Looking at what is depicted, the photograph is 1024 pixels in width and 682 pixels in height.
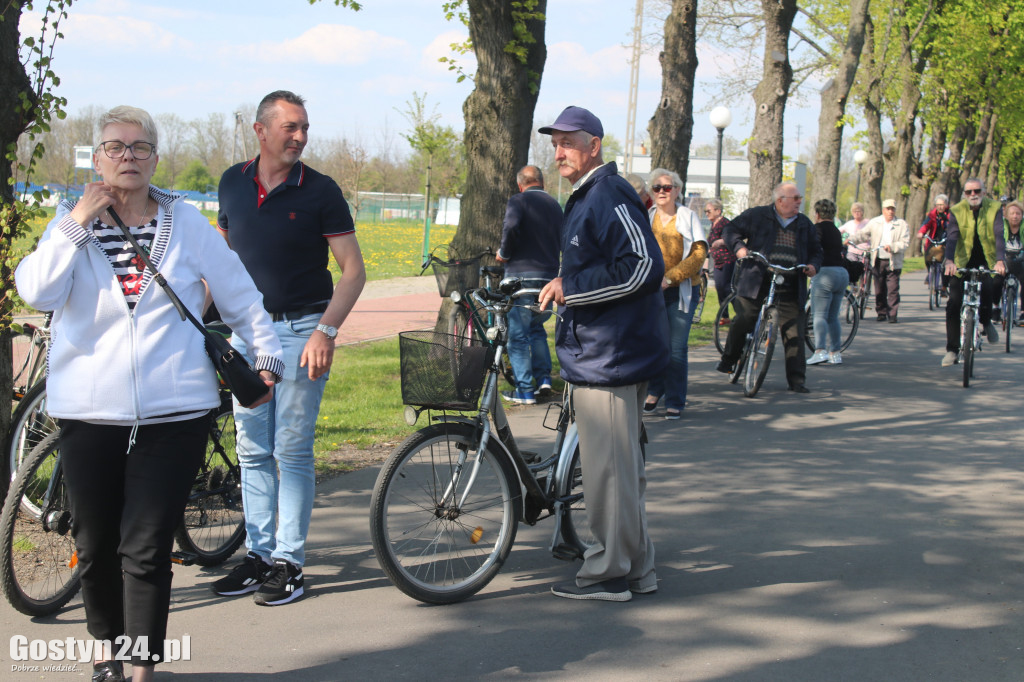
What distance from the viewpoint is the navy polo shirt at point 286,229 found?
4477 millimetres

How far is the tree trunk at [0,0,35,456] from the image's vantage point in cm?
491

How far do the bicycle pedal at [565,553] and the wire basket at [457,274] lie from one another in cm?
496

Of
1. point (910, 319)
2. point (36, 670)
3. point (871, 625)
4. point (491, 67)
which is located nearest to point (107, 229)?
point (36, 670)

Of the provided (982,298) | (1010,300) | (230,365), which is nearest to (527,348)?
(982,298)

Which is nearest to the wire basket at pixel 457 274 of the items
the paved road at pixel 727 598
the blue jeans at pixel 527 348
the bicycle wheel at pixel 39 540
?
the blue jeans at pixel 527 348

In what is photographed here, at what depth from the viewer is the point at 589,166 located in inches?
179

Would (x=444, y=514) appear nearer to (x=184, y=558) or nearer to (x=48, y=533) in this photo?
(x=184, y=558)

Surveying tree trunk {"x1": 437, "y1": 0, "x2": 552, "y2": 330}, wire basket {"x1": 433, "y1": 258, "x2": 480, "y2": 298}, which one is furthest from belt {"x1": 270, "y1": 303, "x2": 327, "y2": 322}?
tree trunk {"x1": 437, "y1": 0, "x2": 552, "y2": 330}

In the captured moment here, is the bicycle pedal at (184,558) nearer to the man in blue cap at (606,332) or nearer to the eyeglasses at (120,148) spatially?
the man in blue cap at (606,332)

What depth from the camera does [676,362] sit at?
29.1 feet

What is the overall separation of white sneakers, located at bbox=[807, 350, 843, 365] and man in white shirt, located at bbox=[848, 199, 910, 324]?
535 centimetres

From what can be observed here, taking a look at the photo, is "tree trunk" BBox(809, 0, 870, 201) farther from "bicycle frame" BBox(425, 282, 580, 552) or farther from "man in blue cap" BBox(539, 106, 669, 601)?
"man in blue cap" BBox(539, 106, 669, 601)

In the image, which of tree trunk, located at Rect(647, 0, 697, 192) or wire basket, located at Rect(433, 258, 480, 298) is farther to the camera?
tree trunk, located at Rect(647, 0, 697, 192)

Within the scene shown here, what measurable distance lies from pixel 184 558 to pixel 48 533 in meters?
0.58
